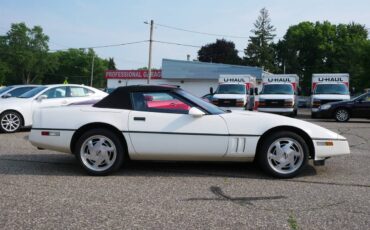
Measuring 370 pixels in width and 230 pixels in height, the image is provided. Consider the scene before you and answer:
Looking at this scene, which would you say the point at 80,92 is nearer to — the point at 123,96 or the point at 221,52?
the point at 123,96

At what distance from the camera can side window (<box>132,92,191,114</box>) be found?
233 inches

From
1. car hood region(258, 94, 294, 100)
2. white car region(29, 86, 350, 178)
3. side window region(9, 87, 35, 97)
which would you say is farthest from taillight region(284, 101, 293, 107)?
white car region(29, 86, 350, 178)

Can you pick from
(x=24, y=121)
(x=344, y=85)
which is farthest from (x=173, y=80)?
(x=24, y=121)

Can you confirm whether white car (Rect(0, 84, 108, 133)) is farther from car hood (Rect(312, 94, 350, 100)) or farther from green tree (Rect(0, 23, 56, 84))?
green tree (Rect(0, 23, 56, 84))

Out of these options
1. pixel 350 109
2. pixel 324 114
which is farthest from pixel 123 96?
pixel 324 114

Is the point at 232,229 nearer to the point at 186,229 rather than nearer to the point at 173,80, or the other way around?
the point at 186,229

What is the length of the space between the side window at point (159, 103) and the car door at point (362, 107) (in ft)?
43.6

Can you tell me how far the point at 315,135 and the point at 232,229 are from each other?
252 cm

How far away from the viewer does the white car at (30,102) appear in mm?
11086

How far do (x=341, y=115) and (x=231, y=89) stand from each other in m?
6.87

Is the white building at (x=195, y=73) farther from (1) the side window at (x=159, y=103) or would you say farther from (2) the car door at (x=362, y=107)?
(1) the side window at (x=159, y=103)

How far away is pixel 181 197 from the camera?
190 inches

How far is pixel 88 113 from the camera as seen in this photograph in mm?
5945

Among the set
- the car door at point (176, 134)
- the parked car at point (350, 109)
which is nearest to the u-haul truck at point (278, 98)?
the parked car at point (350, 109)
